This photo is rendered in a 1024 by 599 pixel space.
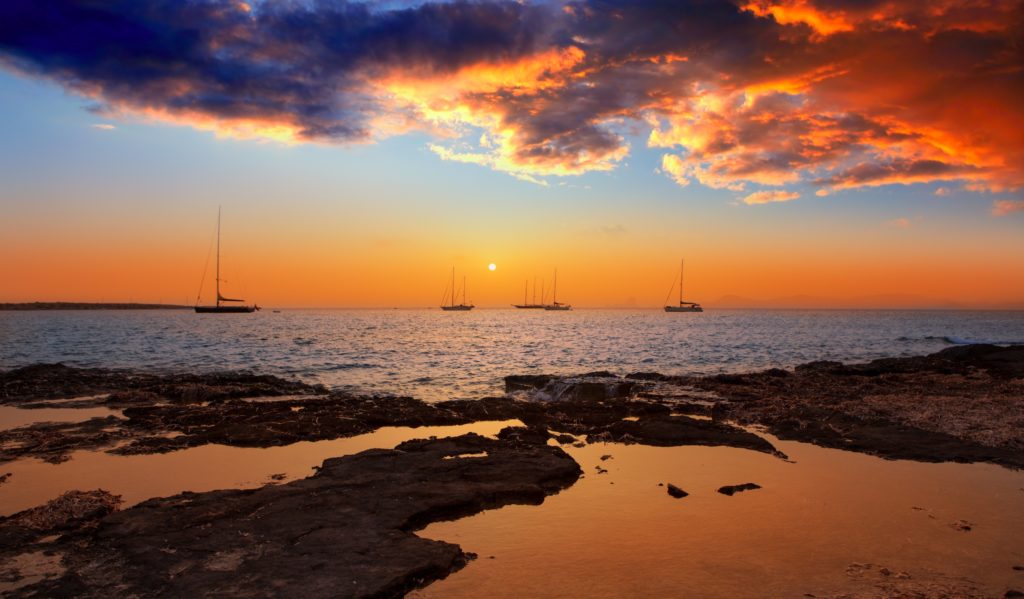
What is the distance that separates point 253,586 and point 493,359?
41.4 meters

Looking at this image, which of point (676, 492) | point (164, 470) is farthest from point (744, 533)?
point (164, 470)

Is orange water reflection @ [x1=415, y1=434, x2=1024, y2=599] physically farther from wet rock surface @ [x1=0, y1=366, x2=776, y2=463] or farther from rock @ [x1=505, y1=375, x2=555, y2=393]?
rock @ [x1=505, y1=375, x2=555, y2=393]

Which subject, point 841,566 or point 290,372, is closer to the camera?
point 841,566

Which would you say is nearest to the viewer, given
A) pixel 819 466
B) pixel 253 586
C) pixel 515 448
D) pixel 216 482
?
pixel 253 586

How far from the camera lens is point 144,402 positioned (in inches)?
888

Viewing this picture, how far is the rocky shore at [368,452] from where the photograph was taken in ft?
24.5

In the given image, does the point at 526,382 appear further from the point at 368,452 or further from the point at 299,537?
the point at 299,537

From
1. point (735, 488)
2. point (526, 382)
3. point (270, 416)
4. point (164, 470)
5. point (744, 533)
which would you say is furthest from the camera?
point (526, 382)

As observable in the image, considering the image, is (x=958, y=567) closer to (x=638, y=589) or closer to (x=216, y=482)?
(x=638, y=589)

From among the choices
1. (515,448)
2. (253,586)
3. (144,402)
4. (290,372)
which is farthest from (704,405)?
(290,372)

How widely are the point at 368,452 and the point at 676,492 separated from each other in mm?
7286

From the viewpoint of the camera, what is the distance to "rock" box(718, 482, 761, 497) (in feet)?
37.5

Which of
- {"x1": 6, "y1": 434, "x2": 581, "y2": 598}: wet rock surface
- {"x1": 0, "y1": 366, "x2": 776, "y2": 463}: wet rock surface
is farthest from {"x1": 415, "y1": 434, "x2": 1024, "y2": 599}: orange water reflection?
{"x1": 0, "y1": 366, "x2": 776, "y2": 463}: wet rock surface

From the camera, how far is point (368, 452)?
13617 mm
